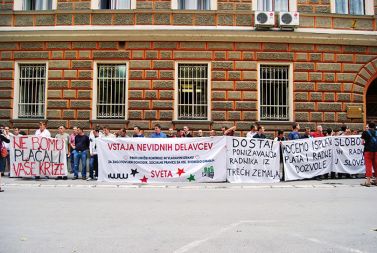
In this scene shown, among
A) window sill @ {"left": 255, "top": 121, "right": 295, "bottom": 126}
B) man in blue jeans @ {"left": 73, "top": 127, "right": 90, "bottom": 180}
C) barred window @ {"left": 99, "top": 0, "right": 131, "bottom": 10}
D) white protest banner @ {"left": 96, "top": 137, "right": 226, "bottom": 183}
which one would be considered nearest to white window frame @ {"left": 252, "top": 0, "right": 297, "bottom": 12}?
window sill @ {"left": 255, "top": 121, "right": 295, "bottom": 126}

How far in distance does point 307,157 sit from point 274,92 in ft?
14.1

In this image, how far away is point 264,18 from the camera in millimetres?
15758

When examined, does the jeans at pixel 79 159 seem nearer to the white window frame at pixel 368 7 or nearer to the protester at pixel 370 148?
the protester at pixel 370 148

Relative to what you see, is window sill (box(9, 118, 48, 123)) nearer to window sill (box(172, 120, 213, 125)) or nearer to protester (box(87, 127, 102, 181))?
protester (box(87, 127, 102, 181))

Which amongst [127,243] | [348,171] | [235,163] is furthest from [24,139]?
[348,171]

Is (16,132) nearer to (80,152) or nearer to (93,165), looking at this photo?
(80,152)

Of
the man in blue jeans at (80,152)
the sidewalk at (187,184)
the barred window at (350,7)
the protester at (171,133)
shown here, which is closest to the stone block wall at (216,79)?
the protester at (171,133)

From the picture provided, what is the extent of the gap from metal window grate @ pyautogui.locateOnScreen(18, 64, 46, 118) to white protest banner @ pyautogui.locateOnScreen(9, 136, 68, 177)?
359 cm

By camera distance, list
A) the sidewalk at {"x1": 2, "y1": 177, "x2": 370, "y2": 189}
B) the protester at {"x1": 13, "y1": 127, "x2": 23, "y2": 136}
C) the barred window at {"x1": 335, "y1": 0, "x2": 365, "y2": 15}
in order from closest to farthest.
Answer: the sidewalk at {"x1": 2, "y1": 177, "x2": 370, "y2": 189} < the protester at {"x1": 13, "y1": 127, "x2": 23, "y2": 136} < the barred window at {"x1": 335, "y1": 0, "x2": 365, "y2": 15}

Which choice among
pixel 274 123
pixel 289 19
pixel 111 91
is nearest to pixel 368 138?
pixel 274 123

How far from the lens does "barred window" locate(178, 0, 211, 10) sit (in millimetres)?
16453

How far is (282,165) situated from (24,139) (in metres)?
8.89

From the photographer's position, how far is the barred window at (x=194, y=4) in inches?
648

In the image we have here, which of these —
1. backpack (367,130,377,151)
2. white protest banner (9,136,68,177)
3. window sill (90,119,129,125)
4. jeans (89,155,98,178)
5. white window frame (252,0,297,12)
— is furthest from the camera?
white window frame (252,0,297,12)
